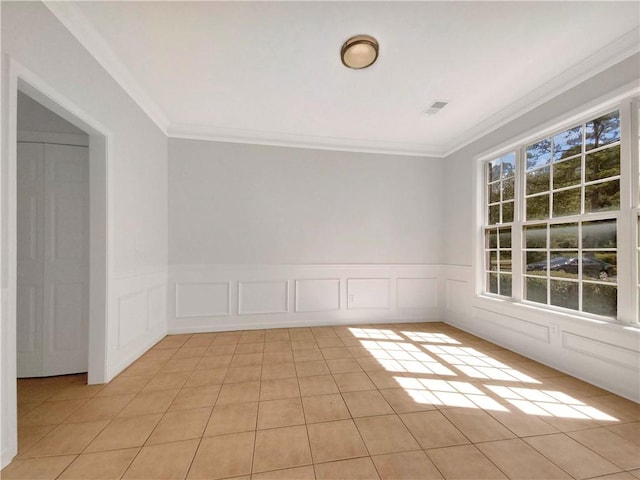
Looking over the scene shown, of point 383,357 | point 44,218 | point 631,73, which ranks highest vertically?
point 631,73

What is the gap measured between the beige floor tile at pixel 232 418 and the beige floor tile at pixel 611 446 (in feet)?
7.05

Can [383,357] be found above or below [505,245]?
below

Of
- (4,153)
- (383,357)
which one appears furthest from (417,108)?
(4,153)

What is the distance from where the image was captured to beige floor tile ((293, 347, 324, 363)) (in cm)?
295

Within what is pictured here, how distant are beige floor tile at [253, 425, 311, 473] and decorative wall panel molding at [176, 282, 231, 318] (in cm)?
241

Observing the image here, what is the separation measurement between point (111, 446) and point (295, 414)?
115 centimetres

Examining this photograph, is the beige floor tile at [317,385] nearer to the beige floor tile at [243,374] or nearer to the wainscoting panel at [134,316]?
the beige floor tile at [243,374]

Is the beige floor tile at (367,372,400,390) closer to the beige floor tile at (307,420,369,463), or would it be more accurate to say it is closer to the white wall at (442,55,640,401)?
the beige floor tile at (307,420,369,463)

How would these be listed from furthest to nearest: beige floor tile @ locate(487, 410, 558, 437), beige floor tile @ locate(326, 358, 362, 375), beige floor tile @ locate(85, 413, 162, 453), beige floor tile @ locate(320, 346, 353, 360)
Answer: beige floor tile @ locate(320, 346, 353, 360), beige floor tile @ locate(326, 358, 362, 375), beige floor tile @ locate(487, 410, 558, 437), beige floor tile @ locate(85, 413, 162, 453)

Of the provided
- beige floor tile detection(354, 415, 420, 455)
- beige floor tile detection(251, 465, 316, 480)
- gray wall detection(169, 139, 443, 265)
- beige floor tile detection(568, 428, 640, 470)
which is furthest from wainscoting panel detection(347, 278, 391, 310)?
beige floor tile detection(251, 465, 316, 480)

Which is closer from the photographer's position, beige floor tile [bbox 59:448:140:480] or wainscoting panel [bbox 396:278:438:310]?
beige floor tile [bbox 59:448:140:480]

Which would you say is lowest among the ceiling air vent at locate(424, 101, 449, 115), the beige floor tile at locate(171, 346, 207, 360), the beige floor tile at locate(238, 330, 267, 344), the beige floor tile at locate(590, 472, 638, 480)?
the beige floor tile at locate(238, 330, 267, 344)

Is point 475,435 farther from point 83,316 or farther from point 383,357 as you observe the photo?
point 83,316

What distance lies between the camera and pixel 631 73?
7.13 feet
